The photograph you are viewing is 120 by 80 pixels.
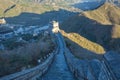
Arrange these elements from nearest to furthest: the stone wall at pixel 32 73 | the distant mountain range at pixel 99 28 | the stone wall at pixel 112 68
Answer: the stone wall at pixel 112 68, the stone wall at pixel 32 73, the distant mountain range at pixel 99 28

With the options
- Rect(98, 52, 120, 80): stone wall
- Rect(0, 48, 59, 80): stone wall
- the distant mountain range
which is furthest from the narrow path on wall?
the distant mountain range

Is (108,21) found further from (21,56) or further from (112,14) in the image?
(21,56)

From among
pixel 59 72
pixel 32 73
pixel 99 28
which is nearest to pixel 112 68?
pixel 32 73

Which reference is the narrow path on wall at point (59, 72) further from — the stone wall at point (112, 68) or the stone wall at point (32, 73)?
the stone wall at point (112, 68)

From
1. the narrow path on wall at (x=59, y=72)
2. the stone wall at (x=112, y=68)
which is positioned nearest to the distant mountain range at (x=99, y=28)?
the narrow path on wall at (x=59, y=72)

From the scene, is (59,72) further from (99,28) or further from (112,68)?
(99,28)

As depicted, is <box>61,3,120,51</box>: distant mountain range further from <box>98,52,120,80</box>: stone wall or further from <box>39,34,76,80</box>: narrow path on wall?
<box>98,52,120,80</box>: stone wall

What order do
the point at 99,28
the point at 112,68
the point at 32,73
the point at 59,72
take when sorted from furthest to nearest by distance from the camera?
the point at 99,28 < the point at 59,72 < the point at 32,73 < the point at 112,68

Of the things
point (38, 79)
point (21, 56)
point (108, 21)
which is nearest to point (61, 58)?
point (21, 56)

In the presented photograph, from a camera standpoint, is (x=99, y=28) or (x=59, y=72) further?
(x=99, y=28)
